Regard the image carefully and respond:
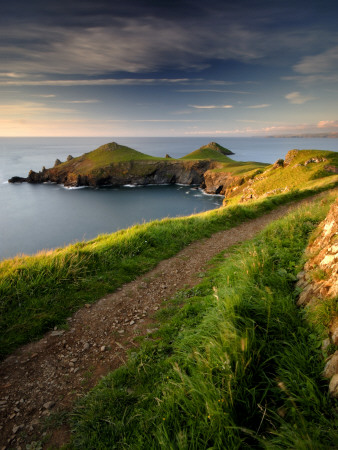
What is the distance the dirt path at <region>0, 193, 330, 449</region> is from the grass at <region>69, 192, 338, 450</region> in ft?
1.95

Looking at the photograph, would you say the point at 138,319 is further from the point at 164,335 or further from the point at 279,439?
the point at 279,439

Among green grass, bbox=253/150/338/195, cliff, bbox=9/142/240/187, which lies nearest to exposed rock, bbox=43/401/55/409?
green grass, bbox=253/150/338/195

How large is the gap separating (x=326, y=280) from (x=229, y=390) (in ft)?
9.51

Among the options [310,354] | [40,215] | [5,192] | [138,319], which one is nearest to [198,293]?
[138,319]

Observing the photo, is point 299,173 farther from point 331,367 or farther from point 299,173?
point 331,367

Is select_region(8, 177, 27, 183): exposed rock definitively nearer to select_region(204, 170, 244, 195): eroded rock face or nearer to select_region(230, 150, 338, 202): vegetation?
select_region(204, 170, 244, 195): eroded rock face

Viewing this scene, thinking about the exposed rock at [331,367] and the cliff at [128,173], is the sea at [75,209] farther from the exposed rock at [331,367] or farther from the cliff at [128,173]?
the exposed rock at [331,367]

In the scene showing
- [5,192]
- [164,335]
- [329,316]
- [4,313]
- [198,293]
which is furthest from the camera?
[5,192]

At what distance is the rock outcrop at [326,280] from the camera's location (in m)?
2.86

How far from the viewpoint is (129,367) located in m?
4.46

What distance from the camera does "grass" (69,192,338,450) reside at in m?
2.49

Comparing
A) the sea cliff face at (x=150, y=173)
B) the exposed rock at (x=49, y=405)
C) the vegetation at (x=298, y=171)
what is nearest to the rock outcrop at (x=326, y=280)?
the exposed rock at (x=49, y=405)

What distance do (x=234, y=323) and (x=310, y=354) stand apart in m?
1.14

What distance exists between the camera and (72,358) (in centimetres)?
512
